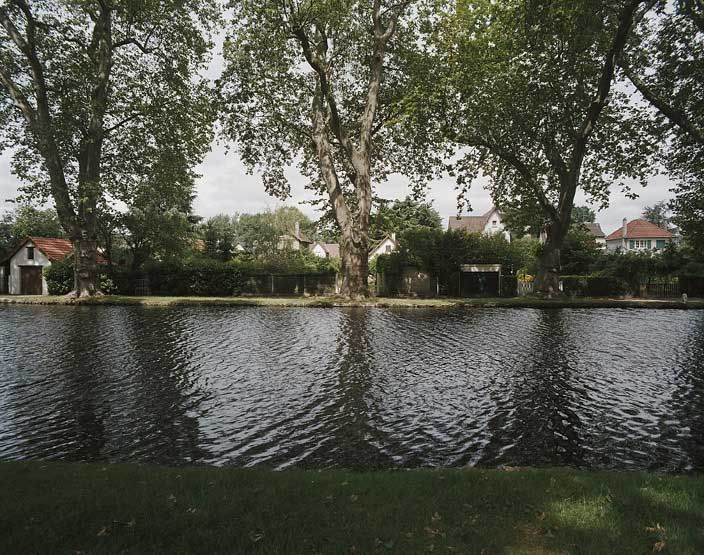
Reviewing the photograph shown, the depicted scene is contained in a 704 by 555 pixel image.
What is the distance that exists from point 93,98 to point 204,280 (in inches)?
545

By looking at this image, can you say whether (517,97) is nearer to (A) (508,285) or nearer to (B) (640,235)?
(A) (508,285)

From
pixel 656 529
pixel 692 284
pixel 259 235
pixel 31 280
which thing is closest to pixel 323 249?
pixel 259 235

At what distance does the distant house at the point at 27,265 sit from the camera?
4206 cm

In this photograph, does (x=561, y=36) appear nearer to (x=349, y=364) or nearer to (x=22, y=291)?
(x=349, y=364)

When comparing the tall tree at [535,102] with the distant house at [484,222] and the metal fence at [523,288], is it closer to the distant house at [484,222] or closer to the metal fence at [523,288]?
the metal fence at [523,288]

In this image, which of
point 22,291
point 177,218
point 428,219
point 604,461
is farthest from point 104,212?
point 428,219

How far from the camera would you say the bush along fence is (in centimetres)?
3494

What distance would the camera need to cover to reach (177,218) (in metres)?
40.0

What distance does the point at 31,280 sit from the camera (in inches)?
1665

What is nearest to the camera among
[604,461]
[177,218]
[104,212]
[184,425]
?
[604,461]

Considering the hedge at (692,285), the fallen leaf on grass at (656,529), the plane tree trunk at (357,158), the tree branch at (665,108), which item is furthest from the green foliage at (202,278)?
the fallen leaf on grass at (656,529)

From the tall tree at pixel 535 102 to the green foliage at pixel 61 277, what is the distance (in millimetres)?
28086

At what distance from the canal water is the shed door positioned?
31.2 metres

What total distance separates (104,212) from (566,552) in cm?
3297
